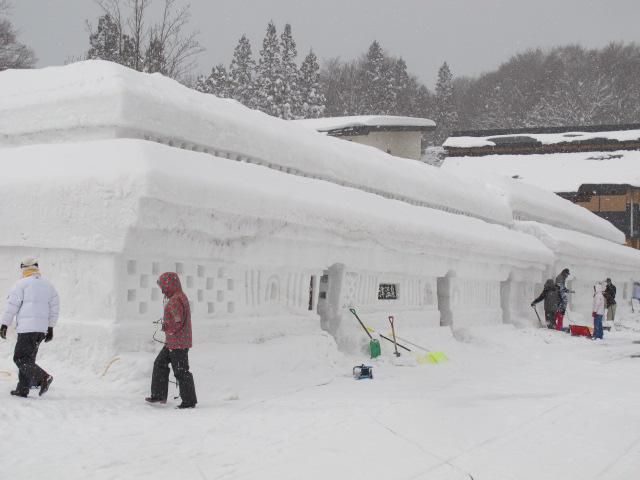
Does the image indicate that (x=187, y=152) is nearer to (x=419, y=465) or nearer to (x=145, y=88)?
(x=145, y=88)

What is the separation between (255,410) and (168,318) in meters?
1.30

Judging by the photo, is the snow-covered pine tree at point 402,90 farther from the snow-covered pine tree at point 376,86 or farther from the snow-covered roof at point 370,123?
the snow-covered roof at point 370,123

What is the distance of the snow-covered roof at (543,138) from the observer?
39062 millimetres

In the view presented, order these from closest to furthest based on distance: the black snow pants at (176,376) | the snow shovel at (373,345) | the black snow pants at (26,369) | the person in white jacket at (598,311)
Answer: the black snow pants at (26,369) → the black snow pants at (176,376) → the snow shovel at (373,345) → the person in white jacket at (598,311)

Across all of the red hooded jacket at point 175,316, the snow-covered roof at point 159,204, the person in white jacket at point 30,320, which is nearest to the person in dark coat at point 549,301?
the snow-covered roof at point 159,204

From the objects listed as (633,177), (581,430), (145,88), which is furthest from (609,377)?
(633,177)

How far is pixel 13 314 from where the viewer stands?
24.3ft

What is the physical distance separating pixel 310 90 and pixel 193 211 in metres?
49.7

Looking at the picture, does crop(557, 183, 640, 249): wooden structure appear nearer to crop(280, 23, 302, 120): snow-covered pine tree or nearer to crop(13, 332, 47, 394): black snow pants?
crop(280, 23, 302, 120): snow-covered pine tree

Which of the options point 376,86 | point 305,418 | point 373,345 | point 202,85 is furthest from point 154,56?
point 376,86

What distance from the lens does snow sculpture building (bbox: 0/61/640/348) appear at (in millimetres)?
8305

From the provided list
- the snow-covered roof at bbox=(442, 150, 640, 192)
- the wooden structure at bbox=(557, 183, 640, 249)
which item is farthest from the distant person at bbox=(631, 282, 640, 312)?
the snow-covered roof at bbox=(442, 150, 640, 192)

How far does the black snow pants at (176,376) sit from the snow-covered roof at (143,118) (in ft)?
9.73

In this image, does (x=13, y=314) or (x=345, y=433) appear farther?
(x=13, y=314)
